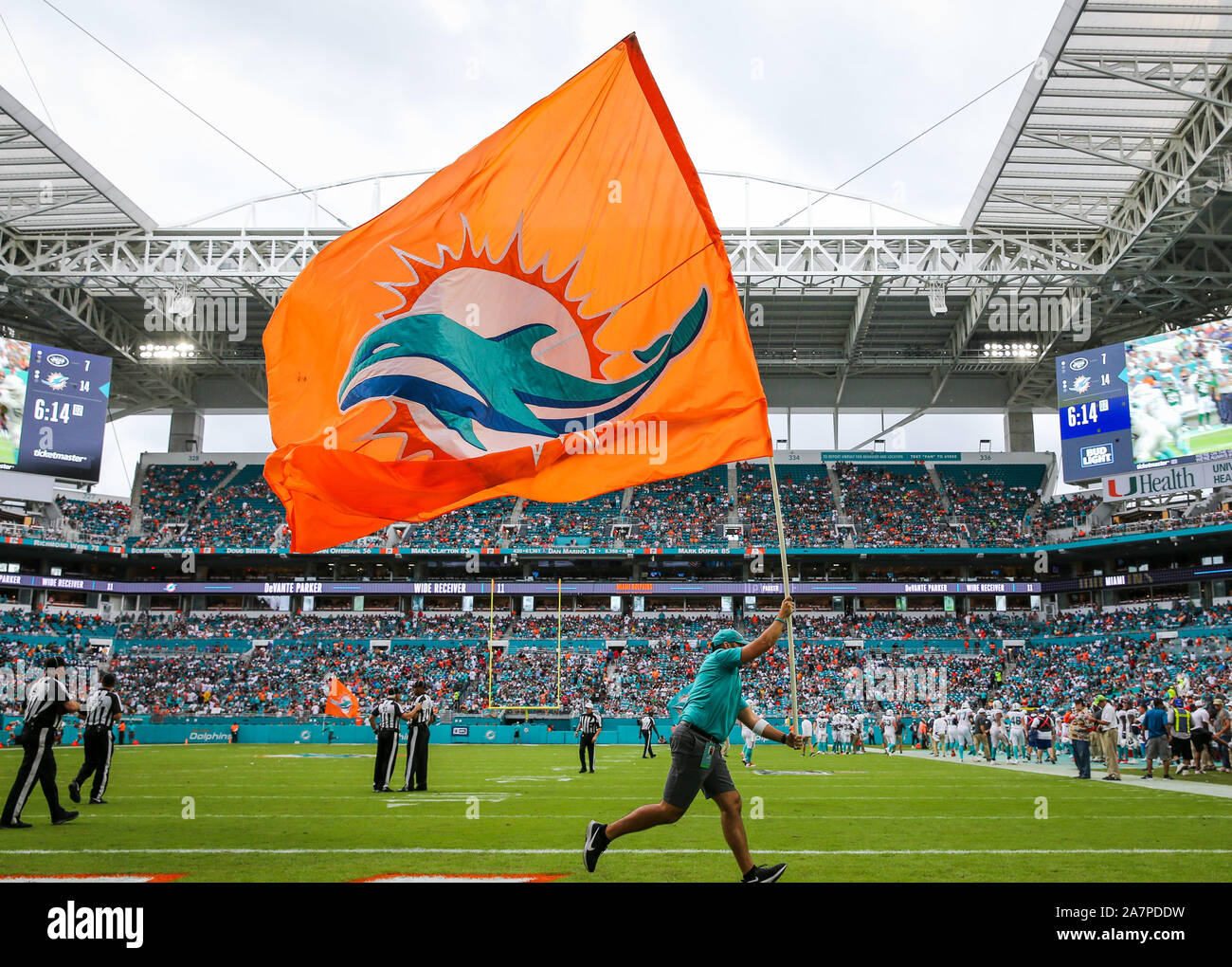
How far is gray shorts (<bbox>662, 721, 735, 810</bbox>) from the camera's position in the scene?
6.39 m

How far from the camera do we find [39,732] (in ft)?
32.9

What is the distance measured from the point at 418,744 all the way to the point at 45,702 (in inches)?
271

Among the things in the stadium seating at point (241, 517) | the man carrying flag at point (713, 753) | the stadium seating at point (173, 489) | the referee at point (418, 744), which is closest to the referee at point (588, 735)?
the referee at point (418, 744)

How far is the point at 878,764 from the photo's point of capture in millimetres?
24359

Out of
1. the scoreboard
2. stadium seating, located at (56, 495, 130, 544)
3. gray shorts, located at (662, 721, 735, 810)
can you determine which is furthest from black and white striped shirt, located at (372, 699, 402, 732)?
stadium seating, located at (56, 495, 130, 544)

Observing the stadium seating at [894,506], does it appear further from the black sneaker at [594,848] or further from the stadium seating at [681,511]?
the black sneaker at [594,848]

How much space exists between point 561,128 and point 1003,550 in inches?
1978

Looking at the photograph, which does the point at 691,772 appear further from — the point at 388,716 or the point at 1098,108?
the point at 1098,108

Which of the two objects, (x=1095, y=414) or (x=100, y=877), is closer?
(x=100, y=877)

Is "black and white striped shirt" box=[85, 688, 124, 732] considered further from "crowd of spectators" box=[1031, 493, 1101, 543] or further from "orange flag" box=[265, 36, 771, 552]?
"crowd of spectators" box=[1031, 493, 1101, 543]

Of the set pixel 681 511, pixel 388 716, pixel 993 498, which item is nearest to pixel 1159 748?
pixel 388 716

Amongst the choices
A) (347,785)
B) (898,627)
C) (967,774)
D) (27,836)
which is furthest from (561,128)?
(898,627)
